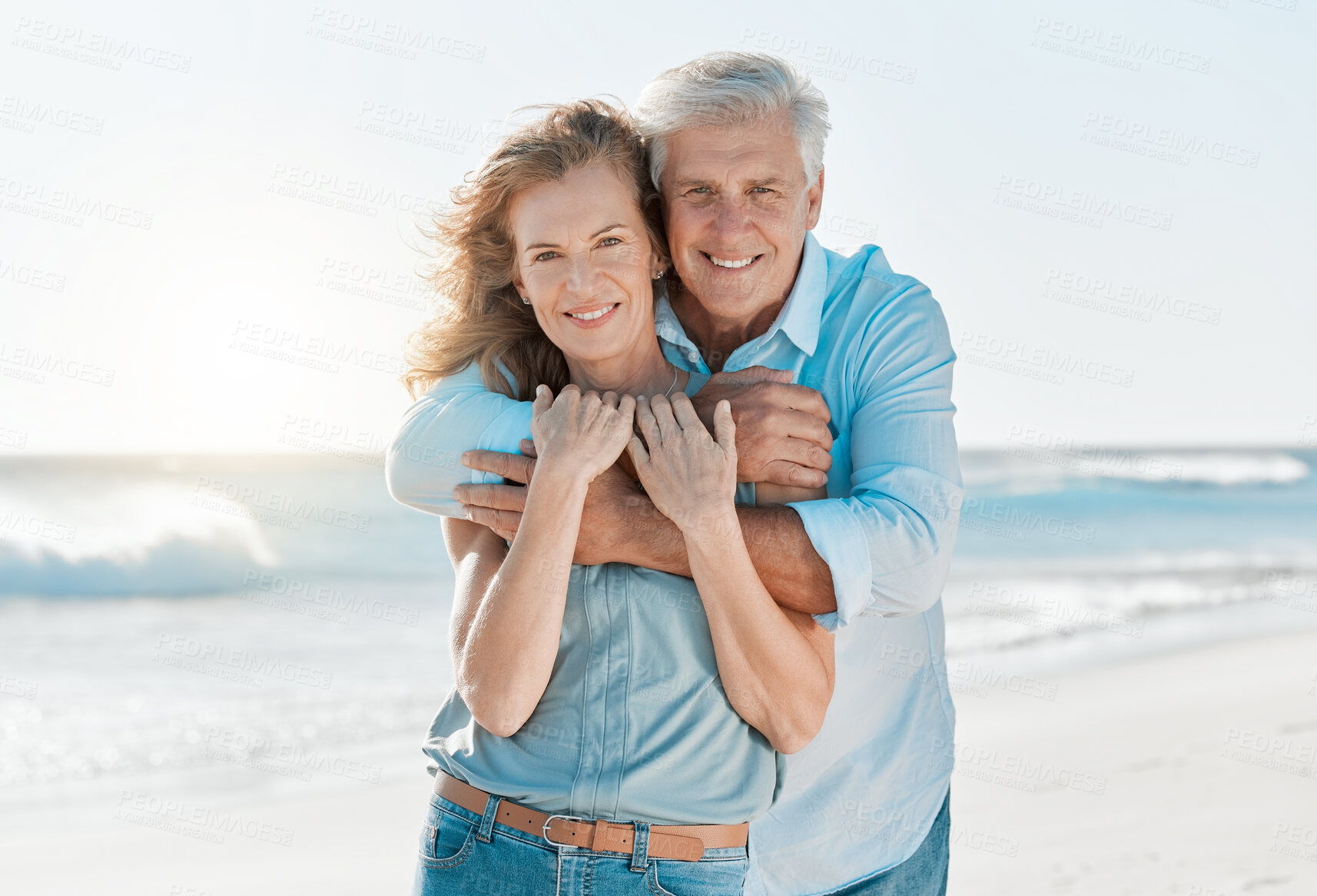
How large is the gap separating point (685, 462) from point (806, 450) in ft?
0.81

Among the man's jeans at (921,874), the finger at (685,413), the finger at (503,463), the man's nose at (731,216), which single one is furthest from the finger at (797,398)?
the man's jeans at (921,874)

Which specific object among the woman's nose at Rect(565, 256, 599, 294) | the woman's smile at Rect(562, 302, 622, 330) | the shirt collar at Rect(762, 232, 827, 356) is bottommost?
the woman's smile at Rect(562, 302, 622, 330)

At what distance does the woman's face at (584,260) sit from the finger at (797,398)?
11.1 inches

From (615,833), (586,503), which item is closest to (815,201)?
(586,503)

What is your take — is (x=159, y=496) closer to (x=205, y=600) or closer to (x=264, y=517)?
(x=264, y=517)

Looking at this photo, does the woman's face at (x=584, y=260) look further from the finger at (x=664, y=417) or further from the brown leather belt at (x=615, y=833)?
the brown leather belt at (x=615, y=833)

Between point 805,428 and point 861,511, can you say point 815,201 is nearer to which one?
point 805,428

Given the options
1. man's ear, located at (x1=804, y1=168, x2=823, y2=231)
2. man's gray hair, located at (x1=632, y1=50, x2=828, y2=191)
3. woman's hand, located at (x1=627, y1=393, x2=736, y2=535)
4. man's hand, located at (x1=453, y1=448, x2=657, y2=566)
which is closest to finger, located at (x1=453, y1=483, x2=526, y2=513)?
man's hand, located at (x1=453, y1=448, x2=657, y2=566)

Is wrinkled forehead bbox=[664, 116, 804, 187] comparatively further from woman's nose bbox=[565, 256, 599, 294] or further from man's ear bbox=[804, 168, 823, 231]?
woman's nose bbox=[565, 256, 599, 294]

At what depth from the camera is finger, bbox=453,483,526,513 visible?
5.99ft

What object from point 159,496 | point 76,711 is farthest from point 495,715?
point 159,496

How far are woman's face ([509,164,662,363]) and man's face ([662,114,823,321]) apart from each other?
16 cm

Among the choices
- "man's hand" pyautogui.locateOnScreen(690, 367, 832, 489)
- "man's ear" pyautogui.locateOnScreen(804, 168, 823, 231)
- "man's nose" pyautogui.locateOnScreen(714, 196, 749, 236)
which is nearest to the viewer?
"man's hand" pyautogui.locateOnScreen(690, 367, 832, 489)

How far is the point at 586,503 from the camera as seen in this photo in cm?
179
